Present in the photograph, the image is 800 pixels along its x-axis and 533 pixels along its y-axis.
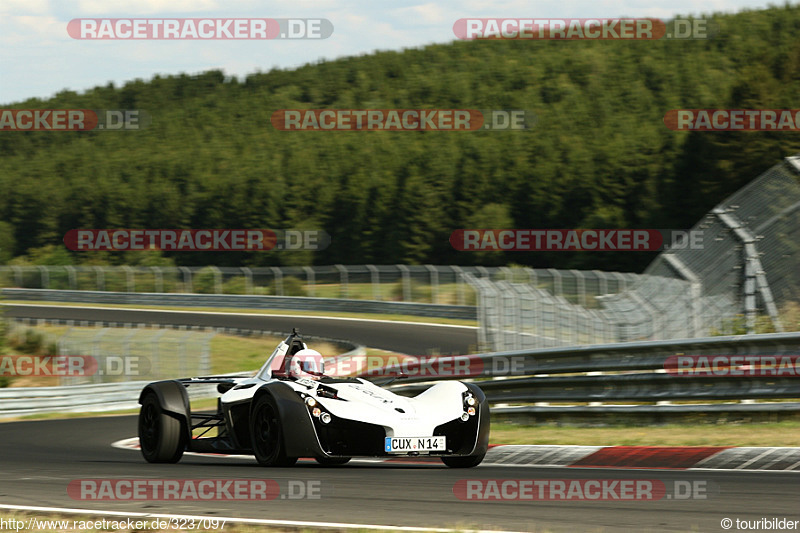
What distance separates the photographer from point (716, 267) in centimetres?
1451

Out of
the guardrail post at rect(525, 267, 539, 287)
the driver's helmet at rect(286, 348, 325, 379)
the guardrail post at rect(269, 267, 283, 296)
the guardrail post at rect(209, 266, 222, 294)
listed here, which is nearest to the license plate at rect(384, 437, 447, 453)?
the driver's helmet at rect(286, 348, 325, 379)

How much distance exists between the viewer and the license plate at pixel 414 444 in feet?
27.7

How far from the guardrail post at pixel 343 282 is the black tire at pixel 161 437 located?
31113 mm

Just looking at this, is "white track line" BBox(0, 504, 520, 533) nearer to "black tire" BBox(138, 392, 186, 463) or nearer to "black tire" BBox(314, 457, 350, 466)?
"black tire" BBox(314, 457, 350, 466)

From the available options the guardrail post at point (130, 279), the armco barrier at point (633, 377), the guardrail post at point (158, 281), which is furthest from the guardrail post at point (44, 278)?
the armco barrier at point (633, 377)

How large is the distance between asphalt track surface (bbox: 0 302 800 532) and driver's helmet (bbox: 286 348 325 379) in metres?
0.83

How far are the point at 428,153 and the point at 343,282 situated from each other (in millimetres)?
43000

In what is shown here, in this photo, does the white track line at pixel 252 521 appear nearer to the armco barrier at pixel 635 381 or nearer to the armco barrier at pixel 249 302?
the armco barrier at pixel 635 381

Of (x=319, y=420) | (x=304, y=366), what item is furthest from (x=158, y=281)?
(x=319, y=420)

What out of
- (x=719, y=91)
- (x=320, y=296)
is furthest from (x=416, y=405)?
(x=719, y=91)

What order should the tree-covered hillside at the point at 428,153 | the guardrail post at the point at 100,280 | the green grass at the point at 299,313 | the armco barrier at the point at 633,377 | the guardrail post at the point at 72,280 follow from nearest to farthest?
1. the armco barrier at the point at 633,377
2. the green grass at the point at 299,313
3. the guardrail post at the point at 100,280
4. the guardrail post at the point at 72,280
5. the tree-covered hillside at the point at 428,153

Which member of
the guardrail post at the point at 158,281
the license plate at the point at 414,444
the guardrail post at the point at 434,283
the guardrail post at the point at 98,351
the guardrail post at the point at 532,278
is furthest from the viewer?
the guardrail post at the point at 158,281

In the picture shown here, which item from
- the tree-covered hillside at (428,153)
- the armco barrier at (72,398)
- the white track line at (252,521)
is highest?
the tree-covered hillside at (428,153)

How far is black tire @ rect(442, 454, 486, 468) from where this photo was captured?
9008mm
